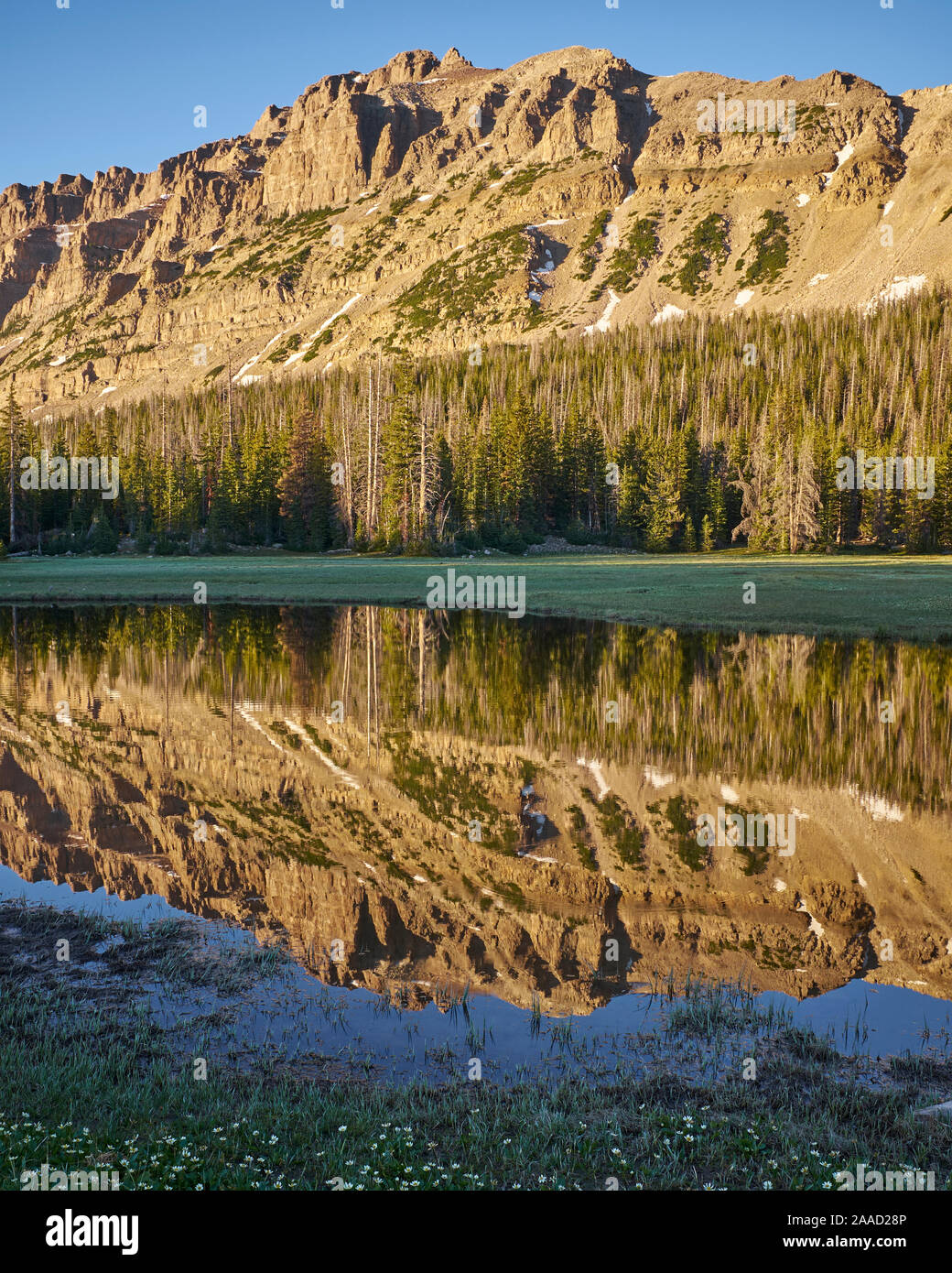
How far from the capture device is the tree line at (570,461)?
269 ft

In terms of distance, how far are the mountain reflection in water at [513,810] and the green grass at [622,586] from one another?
Result: 9189 mm

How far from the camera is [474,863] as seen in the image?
428 inches

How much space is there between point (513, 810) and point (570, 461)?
90.5m

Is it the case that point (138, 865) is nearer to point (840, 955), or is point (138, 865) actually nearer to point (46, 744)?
point (46, 744)

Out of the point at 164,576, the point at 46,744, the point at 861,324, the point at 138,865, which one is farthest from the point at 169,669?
the point at 861,324

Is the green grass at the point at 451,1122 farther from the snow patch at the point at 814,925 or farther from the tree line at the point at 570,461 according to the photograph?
the tree line at the point at 570,461

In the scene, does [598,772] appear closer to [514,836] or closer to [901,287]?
[514,836]

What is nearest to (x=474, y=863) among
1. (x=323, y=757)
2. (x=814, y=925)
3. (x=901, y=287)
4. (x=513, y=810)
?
(x=513, y=810)

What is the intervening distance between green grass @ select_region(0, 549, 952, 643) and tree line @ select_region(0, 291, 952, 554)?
1260 centimetres

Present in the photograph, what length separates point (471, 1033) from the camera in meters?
7.11

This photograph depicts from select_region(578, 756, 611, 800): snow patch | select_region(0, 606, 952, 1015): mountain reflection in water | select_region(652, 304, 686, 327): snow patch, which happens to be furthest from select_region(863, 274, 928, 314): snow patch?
select_region(578, 756, 611, 800): snow patch

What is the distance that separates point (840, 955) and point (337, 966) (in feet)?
15.0

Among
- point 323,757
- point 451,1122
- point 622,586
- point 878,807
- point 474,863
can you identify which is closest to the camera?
point 451,1122

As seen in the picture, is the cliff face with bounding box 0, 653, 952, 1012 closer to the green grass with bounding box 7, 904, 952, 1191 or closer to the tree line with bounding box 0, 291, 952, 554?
the green grass with bounding box 7, 904, 952, 1191
